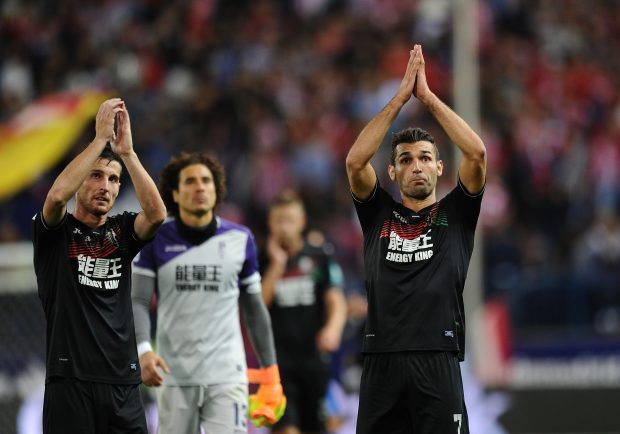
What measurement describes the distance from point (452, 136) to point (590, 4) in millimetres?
13808

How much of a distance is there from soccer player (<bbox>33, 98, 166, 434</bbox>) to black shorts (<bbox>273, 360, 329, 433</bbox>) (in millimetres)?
3858

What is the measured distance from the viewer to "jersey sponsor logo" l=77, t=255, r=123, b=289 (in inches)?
257

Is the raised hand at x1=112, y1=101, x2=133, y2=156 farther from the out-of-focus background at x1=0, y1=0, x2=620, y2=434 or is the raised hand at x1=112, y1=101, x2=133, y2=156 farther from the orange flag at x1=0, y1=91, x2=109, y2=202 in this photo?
the orange flag at x1=0, y1=91, x2=109, y2=202

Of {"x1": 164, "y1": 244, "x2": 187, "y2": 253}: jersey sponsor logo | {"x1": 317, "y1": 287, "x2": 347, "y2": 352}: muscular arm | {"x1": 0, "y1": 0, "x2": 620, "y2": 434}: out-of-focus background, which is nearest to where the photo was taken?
{"x1": 164, "y1": 244, "x2": 187, "y2": 253}: jersey sponsor logo

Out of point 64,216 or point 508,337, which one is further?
point 508,337

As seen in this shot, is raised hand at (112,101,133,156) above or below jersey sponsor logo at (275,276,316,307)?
above

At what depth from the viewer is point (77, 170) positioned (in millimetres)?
6305

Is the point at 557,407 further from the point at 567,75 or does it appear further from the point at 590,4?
the point at 590,4

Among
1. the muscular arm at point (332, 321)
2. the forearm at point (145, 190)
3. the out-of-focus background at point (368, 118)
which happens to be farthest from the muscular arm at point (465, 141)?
the out-of-focus background at point (368, 118)

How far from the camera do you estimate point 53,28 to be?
19562mm

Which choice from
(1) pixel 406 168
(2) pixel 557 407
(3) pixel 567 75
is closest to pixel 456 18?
(3) pixel 567 75

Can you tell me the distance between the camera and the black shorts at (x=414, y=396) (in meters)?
6.51

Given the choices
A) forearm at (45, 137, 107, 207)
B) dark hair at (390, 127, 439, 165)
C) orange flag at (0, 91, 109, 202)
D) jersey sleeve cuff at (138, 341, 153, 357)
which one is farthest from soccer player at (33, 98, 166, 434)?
orange flag at (0, 91, 109, 202)

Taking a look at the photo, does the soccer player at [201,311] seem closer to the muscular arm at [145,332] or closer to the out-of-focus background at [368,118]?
Answer: the muscular arm at [145,332]
